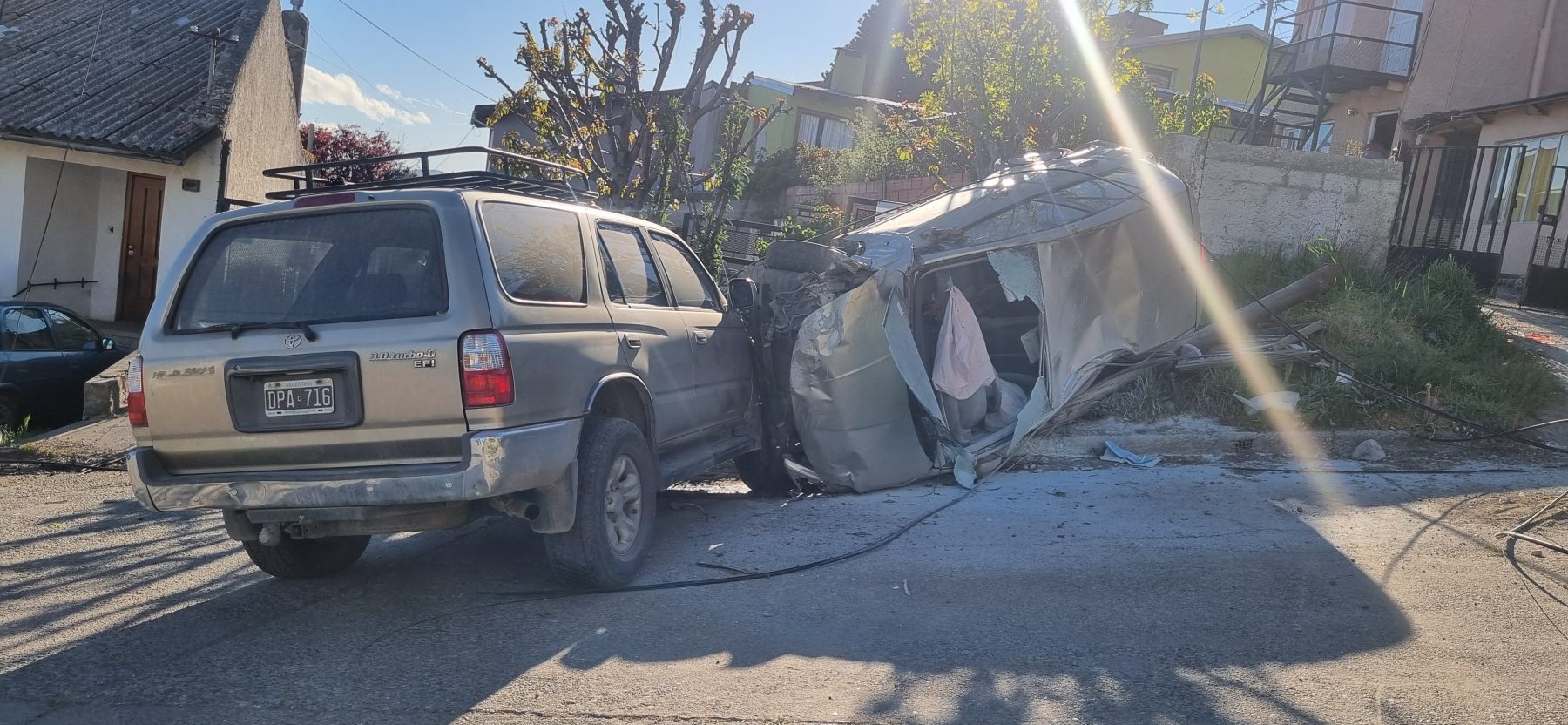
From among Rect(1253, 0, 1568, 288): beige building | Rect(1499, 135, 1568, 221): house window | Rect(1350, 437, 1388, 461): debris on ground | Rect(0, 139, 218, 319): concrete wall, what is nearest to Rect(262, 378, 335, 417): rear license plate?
Rect(1350, 437, 1388, 461): debris on ground

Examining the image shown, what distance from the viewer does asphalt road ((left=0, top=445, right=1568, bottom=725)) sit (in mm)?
3635

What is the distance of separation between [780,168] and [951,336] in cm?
1631

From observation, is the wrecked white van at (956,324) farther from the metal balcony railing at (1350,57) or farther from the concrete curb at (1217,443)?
the metal balcony railing at (1350,57)

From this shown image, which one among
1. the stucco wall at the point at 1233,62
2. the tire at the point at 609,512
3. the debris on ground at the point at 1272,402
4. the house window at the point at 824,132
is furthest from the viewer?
the stucco wall at the point at 1233,62

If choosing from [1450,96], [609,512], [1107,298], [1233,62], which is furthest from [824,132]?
[609,512]

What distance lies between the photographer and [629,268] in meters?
5.58

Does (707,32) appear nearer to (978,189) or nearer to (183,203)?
(978,189)

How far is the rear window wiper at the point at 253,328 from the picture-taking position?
13.9ft

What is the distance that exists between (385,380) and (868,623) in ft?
7.11

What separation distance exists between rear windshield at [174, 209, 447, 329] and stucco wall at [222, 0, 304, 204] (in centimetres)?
1160

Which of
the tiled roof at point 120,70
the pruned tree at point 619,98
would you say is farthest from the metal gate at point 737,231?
the tiled roof at point 120,70

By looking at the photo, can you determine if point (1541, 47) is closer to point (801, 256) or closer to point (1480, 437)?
point (1480, 437)

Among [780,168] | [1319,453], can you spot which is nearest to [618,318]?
[1319,453]

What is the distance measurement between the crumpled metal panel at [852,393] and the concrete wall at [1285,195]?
4.91 meters
